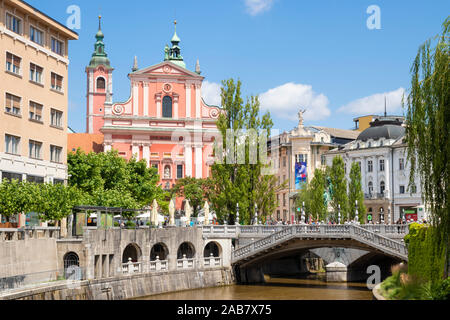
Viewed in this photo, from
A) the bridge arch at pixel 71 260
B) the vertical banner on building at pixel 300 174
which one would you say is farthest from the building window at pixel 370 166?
the bridge arch at pixel 71 260

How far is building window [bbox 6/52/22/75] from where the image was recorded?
1799 inches

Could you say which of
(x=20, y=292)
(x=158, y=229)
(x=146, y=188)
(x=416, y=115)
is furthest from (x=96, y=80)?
(x=416, y=115)

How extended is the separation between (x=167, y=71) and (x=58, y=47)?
42.1m

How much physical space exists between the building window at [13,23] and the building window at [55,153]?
29.5 ft

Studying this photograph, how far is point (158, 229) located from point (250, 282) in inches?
420

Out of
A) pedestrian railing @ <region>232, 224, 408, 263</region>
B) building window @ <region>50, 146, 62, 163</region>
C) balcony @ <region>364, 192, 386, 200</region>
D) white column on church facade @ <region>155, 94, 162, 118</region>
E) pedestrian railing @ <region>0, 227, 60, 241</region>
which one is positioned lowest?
pedestrian railing @ <region>232, 224, 408, 263</region>

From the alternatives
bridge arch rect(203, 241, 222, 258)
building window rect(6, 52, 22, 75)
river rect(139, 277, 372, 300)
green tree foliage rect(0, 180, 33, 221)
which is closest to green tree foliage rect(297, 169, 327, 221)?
river rect(139, 277, 372, 300)

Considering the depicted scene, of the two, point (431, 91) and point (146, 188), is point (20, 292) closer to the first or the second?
point (431, 91)

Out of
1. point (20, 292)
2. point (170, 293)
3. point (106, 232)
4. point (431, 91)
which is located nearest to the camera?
point (431, 91)

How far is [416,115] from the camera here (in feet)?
88.1

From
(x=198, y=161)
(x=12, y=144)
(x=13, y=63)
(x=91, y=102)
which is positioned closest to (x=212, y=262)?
(x=12, y=144)

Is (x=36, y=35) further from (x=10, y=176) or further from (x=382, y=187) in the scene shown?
(x=382, y=187)

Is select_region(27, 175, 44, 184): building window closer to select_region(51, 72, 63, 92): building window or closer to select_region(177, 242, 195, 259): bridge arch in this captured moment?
select_region(51, 72, 63, 92): building window

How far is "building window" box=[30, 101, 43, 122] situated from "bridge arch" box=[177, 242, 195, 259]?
14848 millimetres
